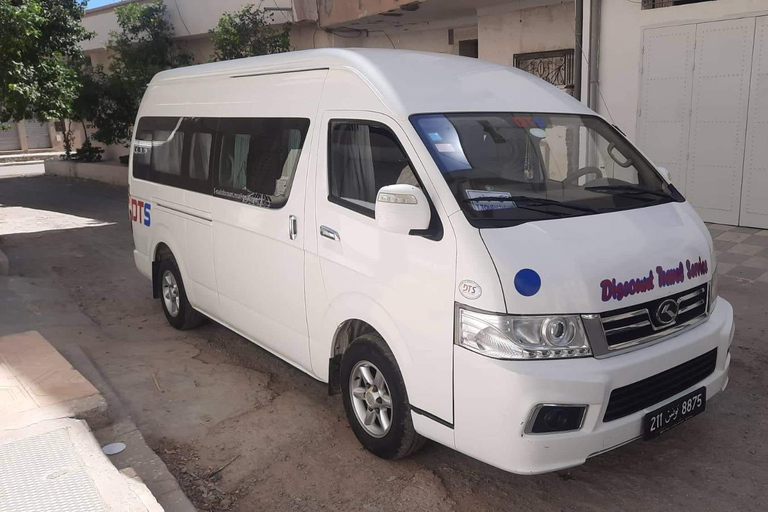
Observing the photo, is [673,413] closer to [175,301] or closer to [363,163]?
[363,163]

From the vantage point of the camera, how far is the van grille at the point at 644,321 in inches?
120

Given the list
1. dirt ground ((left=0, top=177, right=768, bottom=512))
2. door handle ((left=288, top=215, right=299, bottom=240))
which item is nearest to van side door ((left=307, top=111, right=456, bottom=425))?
door handle ((left=288, top=215, right=299, bottom=240))

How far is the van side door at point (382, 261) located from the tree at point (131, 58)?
48.9 feet

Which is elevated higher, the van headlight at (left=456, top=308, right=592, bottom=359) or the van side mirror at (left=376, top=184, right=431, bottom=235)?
the van side mirror at (left=376, top=184, right=431, bottom=235)

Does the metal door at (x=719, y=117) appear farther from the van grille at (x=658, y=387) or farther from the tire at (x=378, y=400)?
the tire at (x=378, y=400)

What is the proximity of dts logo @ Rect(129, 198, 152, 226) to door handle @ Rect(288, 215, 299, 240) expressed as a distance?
2614 mm

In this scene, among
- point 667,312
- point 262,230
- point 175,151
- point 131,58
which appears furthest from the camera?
point 131,58

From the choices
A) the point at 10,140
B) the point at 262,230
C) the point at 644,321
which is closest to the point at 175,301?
the point at 262,230

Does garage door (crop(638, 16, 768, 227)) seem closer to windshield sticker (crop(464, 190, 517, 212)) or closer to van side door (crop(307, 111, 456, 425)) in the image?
windshield sticker (crop(464, 190, 517, 212))

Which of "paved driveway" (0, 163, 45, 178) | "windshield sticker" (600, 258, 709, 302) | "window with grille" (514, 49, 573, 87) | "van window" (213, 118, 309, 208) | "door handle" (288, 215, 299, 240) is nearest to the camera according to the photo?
"windshield sticker" (600, 258, 709, 302)

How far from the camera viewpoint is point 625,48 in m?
9.06

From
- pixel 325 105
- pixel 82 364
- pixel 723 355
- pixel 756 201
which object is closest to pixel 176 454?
pixel 82 364

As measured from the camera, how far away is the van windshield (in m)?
3.31

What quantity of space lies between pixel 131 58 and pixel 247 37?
516cm
